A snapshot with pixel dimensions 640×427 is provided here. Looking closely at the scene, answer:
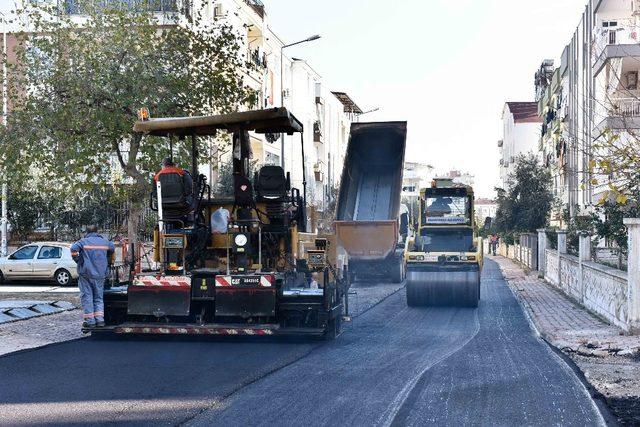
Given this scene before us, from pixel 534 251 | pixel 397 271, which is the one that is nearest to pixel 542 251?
pixel 534 251

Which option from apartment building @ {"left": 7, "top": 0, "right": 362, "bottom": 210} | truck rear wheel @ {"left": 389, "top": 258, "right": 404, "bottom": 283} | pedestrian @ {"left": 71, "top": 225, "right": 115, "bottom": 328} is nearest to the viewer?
pedestrian @ {"left": 71, "top": 225, "right": 115, "bottom": 328}

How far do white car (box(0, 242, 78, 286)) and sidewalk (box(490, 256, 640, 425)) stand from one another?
13.3 metres

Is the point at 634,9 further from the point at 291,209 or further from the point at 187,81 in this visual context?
the point at 291,209

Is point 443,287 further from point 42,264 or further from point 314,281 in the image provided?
point 42,264

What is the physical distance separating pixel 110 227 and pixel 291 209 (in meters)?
20.8

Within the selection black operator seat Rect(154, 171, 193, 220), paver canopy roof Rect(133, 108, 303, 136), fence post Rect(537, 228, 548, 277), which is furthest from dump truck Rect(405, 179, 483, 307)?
fence post Rect(537, 228, 548, 277)

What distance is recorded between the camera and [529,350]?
1230 cm

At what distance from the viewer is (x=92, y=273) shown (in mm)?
13391

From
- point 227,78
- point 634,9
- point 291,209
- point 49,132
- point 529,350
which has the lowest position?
point 529,350

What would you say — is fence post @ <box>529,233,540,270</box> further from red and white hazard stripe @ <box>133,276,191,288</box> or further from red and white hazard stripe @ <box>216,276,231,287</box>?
red and white hazard stripe @ <box>133,276,191,288</box>

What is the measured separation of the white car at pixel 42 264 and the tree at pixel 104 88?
724cm

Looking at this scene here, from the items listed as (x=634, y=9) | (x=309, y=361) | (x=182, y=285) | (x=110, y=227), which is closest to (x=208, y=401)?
(x=309, y=361)

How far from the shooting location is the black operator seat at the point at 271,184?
13.5 meters

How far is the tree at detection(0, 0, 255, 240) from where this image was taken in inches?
749
